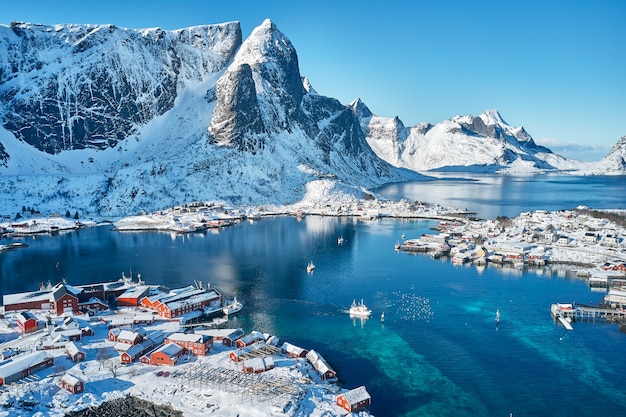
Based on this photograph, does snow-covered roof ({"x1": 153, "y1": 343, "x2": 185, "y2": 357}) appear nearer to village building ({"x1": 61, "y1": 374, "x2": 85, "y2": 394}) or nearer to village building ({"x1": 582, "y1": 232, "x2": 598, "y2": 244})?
village building ({"x1": 61, "y1": 374, "x2": 85, "y2": 394})

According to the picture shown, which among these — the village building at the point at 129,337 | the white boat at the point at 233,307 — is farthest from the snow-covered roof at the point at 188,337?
the white boat at the point at 233,307

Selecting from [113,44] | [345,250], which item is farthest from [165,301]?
[113,44]

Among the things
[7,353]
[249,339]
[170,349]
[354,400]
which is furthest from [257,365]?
[7,353]

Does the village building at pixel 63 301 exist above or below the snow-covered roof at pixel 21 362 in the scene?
above

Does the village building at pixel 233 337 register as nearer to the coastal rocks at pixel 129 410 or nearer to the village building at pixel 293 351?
the village building at pixel 293 351

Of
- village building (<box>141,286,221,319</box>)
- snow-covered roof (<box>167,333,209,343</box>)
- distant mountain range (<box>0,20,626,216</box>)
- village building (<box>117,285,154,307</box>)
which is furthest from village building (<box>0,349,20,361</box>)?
distant mountain range (<box>0,20,626,216</box>)
